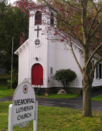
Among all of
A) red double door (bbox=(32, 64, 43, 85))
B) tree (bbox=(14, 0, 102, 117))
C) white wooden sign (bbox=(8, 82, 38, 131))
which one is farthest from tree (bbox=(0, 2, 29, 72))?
white wooden sign (bbox=(8, 82, 38, 131))

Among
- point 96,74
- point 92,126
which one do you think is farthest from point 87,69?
point 96,74

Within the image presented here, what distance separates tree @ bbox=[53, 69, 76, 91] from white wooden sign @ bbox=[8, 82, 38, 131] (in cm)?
1388

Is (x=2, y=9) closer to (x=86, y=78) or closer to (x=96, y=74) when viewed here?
(x=96, y=74)

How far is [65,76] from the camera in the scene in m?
18.4

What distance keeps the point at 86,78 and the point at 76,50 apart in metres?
11.3

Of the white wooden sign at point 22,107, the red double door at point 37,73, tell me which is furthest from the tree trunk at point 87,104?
the red double door at point 37,73

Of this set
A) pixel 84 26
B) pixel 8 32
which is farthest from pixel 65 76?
pixel 8 32

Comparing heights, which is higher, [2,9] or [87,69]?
[2,9]

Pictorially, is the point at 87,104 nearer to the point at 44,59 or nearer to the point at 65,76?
the point at 65,76

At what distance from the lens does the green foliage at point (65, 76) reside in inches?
723

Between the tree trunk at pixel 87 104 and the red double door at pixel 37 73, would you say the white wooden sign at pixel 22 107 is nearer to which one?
the tree trunk at pixel 87 104

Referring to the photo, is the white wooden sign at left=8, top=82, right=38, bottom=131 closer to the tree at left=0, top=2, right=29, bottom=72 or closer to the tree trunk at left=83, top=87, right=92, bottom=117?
the tree trunk at left=83, top=87, right=92, bottom=117

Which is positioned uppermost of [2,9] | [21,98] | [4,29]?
[2,9]

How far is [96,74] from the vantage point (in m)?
23.5
